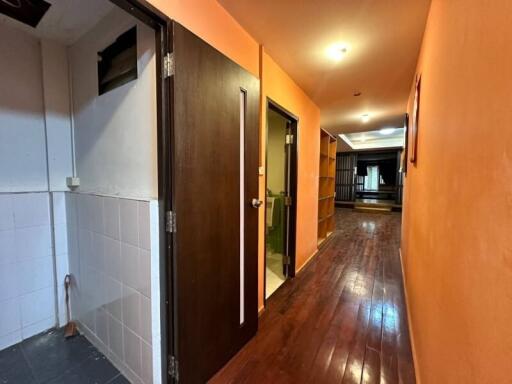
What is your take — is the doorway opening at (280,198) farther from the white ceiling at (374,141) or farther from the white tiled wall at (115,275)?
the white ceiling at (374,141)

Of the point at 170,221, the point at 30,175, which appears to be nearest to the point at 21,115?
the point at 30,175

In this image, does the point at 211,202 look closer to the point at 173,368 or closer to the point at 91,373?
the point at 173,368

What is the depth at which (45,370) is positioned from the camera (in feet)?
4.94

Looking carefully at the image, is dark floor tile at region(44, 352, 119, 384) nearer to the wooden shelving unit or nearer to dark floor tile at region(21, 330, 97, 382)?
dark floor tile at region(21, 330, 97, 382)

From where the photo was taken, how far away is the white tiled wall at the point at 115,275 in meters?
1.27

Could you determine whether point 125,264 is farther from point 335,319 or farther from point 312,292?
point 312,292

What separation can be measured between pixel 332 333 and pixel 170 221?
5.34 feet

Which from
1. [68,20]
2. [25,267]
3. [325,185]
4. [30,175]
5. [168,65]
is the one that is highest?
[68,20]

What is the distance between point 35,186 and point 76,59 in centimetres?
105

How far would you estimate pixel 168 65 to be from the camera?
1.16 m

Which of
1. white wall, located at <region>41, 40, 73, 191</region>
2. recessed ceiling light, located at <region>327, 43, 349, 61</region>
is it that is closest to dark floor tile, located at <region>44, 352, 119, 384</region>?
white wall, located at <region>41, 40, 73, 191</region>

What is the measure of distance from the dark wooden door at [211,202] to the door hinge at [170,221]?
0.07 ft

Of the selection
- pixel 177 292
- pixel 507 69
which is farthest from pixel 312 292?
pixel 507 69

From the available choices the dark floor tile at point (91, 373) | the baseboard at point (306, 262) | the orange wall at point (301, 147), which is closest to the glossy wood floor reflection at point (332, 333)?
the baseboard at point (306, 262)
